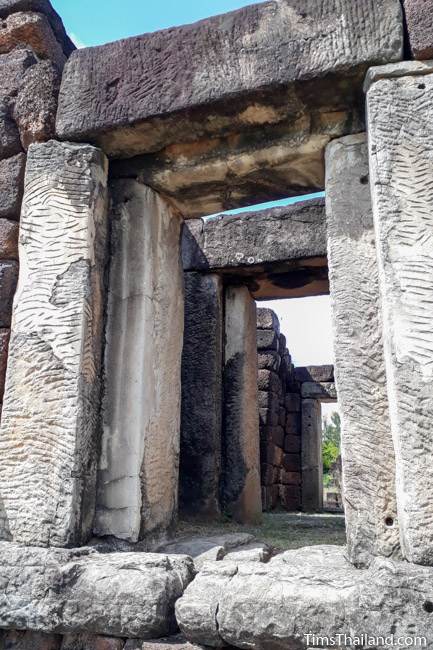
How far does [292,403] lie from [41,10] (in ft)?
29.4

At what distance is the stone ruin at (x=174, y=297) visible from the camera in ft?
7.91

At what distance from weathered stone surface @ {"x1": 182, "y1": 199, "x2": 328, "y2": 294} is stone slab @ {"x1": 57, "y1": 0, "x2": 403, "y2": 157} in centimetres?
213

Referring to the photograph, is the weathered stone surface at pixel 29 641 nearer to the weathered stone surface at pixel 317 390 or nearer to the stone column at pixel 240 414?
the stone column at pixel 240 414

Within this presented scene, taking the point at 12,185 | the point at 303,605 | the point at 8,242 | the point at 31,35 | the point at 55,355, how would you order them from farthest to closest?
the point at 31,35 → the point at 12,185 → the point at 8,242 → the point at 55,355 → the point at 303,605

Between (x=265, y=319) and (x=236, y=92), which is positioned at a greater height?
(x=265, y=319)

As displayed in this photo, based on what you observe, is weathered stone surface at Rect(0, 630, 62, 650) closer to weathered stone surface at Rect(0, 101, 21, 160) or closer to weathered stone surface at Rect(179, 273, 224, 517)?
weathered stone surface at Rect(179, 273, 224, 517)

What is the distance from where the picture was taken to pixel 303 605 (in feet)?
7.29

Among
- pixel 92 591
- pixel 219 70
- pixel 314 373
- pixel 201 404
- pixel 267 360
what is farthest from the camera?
pixel 314 373

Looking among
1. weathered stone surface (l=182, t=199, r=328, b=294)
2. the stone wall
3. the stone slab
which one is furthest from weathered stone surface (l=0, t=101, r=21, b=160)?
weathered stone surface (l=182, t=199, r=328, b=294)

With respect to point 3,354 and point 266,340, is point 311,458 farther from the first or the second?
point 3,354

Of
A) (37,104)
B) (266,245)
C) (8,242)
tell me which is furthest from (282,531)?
(37,104)

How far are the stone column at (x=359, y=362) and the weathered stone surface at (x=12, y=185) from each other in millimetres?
1801

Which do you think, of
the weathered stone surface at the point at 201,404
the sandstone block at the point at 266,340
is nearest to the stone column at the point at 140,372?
the weathered stone surface at the point at 201,404

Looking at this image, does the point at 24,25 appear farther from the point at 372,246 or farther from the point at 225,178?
the point at 372,246
